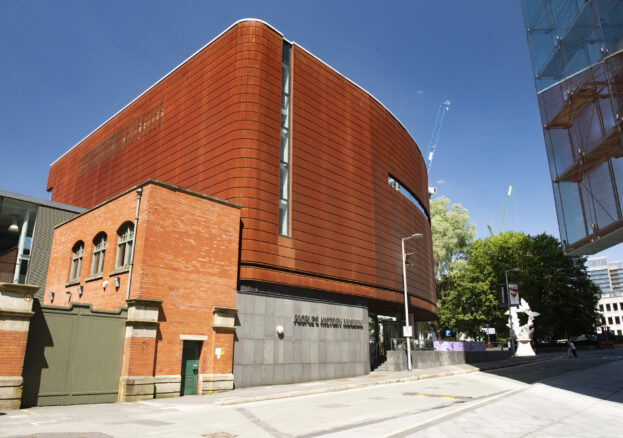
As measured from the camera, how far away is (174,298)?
755 inches

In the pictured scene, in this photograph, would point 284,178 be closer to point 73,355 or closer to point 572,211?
point 73,355

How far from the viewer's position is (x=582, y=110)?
57.8 feet

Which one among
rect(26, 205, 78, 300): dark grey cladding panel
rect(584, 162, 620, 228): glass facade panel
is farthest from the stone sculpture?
rect(26, 205, 78, 300): dark grey cladding panel

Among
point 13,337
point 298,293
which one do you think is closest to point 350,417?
point 13,337

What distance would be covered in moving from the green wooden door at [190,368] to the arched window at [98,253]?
6771mm

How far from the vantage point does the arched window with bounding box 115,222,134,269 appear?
20203 mm

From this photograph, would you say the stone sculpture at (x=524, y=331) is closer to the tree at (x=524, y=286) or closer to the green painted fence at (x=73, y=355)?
the tree at (x=524, y=286)

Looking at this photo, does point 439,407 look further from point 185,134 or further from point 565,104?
point 185,134

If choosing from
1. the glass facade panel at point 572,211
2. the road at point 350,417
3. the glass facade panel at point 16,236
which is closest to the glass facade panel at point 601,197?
the glass facade panel at point 572,211

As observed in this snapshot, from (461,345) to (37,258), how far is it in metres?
37.2

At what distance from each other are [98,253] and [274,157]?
10.9 meters

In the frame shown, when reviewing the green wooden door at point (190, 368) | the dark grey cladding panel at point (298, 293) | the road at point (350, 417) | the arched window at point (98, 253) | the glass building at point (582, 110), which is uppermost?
the glass building at point (582, 110)

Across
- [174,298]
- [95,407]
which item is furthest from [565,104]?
[95,407]

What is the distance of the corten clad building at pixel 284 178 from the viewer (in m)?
23.5
